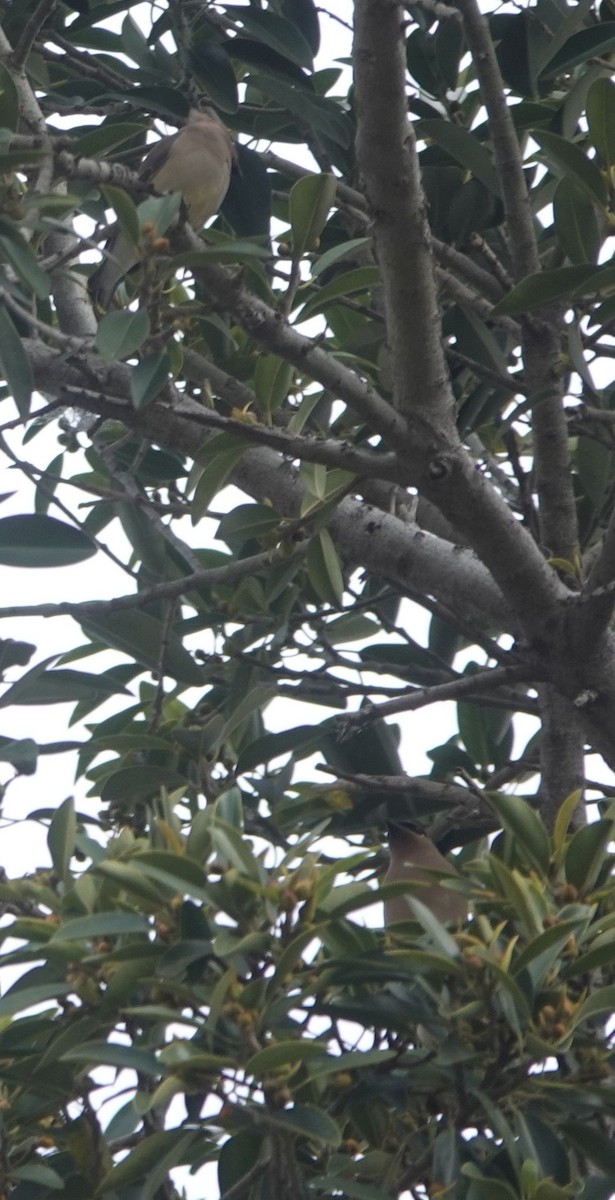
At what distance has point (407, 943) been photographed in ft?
6.07

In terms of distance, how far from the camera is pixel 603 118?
218 cm

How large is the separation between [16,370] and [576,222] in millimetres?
882

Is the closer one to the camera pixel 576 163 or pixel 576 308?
pixel 576 163

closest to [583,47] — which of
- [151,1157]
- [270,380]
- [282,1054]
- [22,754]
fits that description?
[270,380]

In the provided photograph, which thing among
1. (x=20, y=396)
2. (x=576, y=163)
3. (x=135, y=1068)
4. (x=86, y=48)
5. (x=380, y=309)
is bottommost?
(x=135, y=1068)

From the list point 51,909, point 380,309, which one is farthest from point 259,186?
point 51,909

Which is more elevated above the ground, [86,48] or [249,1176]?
[86,48]

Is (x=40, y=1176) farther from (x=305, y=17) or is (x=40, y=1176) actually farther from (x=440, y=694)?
(x=305, y=17)

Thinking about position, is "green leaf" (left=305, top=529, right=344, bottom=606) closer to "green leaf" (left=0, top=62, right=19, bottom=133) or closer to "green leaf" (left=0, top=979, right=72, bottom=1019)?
"green leaf" (left=0, top=62, right=19, bottom=133)

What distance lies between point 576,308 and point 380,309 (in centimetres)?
53

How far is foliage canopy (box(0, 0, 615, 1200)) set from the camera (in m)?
1.65

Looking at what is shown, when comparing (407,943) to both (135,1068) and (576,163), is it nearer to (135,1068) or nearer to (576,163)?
(135,1068)

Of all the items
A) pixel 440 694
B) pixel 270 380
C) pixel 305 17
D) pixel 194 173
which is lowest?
pixel 440 694

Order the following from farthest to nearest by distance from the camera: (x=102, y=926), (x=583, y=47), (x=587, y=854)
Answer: (x=583, y=47)
(x=587, y=854)
(x=102, y=926)
